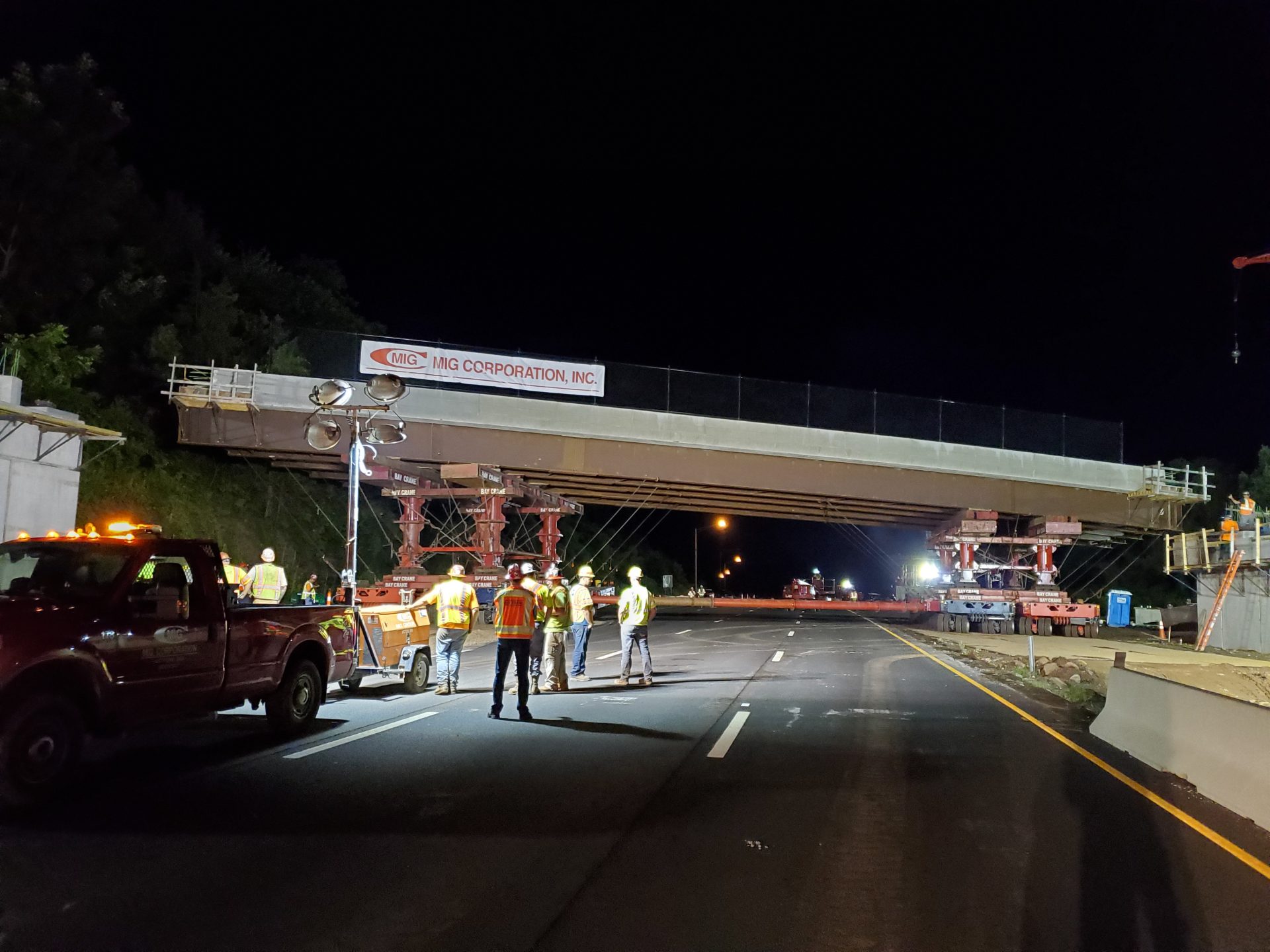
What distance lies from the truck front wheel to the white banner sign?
2387cm

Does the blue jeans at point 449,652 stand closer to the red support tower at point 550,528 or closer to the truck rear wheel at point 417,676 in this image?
the truck rear wheel at point 417,676

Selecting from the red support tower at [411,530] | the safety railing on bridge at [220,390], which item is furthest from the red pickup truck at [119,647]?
the safety railing on bridge at [220,390]

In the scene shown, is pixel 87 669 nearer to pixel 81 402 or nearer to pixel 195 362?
pixel 81 402

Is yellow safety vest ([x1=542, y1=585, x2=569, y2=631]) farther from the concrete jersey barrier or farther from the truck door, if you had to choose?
the concrete jersey barrier

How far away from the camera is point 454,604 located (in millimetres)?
12664

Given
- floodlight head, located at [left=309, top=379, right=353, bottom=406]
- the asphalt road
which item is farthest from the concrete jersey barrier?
floodlight head, located at [left=309, top=379, right=353, bottom=406]

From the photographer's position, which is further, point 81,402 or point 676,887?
point 81,402

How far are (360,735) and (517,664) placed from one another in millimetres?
1947

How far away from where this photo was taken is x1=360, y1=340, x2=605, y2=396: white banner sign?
3378cm

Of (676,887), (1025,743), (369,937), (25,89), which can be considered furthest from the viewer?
(25,89)

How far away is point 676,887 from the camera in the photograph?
550 centimetres

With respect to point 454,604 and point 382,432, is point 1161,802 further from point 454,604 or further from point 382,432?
point 382,432

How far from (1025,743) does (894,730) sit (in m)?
1.42

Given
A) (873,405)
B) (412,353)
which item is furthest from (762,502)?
(412,353)
